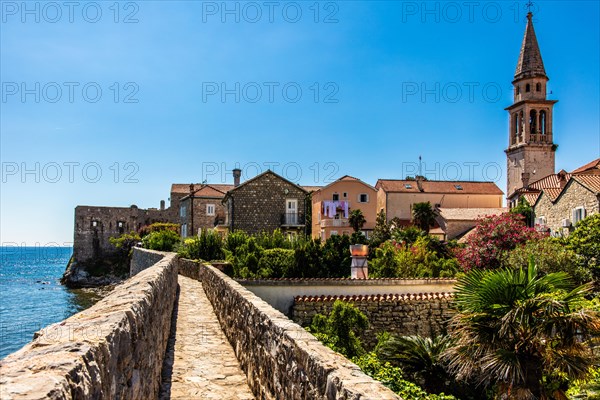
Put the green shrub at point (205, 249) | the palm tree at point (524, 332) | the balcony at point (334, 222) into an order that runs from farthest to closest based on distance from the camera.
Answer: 1. the balcony at point (334, 222)
2. the green shrub at point (205, 249)
3. the palm tree at point (524, 332)

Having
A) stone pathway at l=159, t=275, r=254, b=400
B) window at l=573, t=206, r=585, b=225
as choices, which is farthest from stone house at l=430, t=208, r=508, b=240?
stone pathway at l=159, t=275, r=254, b=400

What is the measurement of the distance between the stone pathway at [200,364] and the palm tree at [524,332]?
497 centimetres

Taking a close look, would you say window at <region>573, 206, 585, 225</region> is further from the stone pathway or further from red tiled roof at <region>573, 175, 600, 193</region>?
the stone pathway

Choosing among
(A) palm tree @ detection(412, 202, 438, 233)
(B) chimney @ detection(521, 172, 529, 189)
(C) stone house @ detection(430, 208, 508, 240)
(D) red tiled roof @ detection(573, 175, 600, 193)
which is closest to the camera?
(D) red tiled roof @ detection(573, 175, 600, 193)

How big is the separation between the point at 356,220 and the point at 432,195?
17.5 metres

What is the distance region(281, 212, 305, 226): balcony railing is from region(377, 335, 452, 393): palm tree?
1000 inches

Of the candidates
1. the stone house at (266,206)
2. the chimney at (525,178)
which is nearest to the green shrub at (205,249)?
the stone house at (266,206)

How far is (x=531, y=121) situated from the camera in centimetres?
6159

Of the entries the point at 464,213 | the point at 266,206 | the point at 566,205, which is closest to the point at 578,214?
the point at 566,205

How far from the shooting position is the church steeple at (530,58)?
6088 centimetres

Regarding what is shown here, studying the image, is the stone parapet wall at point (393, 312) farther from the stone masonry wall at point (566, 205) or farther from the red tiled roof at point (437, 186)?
the red tiled roof at point (437, 186)

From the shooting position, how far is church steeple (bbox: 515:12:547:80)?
60.9 metres

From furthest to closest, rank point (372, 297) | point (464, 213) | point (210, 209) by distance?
point (464, 213)
point (210, 209)
point (372, 297)

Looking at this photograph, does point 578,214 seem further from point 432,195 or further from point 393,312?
point 432,195
